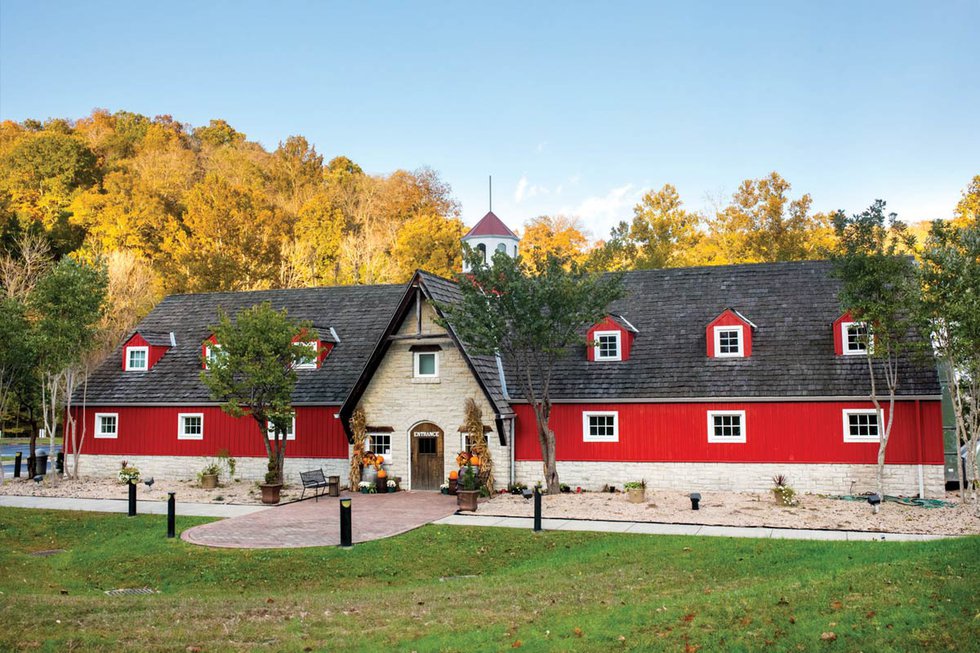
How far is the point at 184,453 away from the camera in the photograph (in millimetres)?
31281

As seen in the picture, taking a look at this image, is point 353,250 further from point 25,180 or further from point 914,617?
point 914,617

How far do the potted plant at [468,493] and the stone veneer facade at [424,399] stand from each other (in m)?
2.89

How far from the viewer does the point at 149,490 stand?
2877 centimetres

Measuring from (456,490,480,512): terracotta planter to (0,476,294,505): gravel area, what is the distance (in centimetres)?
615

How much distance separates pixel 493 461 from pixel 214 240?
37.6 metres

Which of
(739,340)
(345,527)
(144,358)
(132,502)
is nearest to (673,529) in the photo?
(345,527)

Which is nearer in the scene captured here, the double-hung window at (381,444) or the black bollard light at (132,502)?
the black bollard light at (132,502)

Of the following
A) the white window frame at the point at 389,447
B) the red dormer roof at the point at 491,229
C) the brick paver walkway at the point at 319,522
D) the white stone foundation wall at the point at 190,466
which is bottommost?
the brick paver walkway at the point at 319,522

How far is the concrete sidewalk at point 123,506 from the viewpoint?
2397cm

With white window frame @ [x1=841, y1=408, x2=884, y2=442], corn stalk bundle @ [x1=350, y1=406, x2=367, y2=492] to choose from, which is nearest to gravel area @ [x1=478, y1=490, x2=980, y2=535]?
white window frame @ [x1=841, y1=408, x2=884, y2=442]

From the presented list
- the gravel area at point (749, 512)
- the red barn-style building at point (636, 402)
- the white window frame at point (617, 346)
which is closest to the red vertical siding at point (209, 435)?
the red barn-style building at point (636, 402)

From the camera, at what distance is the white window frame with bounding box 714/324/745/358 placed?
27.2 m

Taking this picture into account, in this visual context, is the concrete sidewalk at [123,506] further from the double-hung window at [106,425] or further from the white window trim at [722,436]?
the white window trim at [722,436]

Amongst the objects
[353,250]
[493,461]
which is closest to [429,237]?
[353,250]
